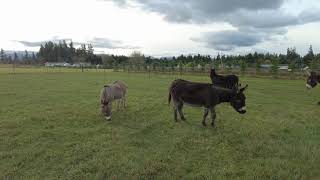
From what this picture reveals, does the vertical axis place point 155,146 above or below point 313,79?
Result: below

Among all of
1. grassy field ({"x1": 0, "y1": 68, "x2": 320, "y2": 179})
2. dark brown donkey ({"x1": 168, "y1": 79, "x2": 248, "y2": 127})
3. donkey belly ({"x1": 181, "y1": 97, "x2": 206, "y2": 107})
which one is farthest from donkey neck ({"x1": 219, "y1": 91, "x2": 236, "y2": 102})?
grassy field ({"x1": 0, "y1": 68, "x2": 320, "y2": 179})

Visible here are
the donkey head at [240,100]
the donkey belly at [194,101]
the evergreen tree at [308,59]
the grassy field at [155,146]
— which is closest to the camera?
the grassy field at [155,146]

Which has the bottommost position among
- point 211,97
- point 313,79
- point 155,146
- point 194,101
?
point 155,146

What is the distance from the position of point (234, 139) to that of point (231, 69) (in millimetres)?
57534

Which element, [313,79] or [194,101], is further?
[313,79]

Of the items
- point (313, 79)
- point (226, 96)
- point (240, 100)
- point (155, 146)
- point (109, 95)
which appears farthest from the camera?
point (313, 79)

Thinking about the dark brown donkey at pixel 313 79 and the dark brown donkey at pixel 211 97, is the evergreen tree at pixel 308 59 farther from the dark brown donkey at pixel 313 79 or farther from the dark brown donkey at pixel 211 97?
the dark brown donkey at pixel 211 97

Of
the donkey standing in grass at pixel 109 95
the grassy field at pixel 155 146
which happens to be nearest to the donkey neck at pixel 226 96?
the grassy field at pixel 155 146

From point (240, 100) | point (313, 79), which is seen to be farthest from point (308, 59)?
point (240, 100)

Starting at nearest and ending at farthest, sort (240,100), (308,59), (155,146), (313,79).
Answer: (155,146) < (240,100) < (313,79) < (308,59)

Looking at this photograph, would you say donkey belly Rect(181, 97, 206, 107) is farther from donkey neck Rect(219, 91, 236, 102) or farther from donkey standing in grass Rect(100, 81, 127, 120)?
donkey standing in grass Rect(100, 81, 127, 120)

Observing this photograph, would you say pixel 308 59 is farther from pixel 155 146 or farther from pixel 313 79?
pixel 155 146

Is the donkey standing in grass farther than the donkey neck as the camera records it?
Yes

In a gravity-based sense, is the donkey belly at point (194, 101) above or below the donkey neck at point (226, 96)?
below
